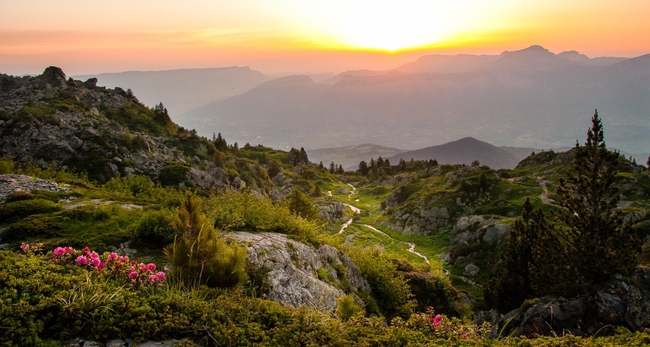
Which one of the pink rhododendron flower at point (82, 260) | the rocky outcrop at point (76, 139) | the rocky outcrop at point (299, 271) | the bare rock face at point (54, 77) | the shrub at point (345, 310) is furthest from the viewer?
the bare rock face at point (54, 77)

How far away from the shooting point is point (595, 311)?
18.3m

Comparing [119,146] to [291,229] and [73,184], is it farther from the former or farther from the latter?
[291,229]

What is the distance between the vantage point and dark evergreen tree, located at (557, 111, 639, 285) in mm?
20266

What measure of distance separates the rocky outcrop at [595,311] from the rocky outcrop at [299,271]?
7.33 m

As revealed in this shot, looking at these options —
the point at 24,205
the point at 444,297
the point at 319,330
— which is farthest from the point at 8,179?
the point at 444,297

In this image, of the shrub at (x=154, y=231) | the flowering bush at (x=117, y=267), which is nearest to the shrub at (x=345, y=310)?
the flowering bush at (x=117, y=267)

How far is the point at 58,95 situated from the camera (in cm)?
5331

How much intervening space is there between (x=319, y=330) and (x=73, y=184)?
19894 millimetres

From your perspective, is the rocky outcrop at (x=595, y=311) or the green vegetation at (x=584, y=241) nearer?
the rocky outcrop at (x=595, y=311)

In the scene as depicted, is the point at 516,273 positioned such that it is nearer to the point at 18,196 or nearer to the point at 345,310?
the point at 345,310

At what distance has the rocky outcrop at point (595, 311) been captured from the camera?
1731 cm

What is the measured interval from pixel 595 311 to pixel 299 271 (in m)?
15.0

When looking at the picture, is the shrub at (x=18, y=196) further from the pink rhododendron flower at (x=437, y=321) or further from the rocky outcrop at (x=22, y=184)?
the pink rhododendron flower at (x=437, y=321)

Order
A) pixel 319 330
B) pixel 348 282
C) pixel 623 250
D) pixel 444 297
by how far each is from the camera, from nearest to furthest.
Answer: pixel 319 330
pixel 348 282
pixel 623 250
pixel 444 297
